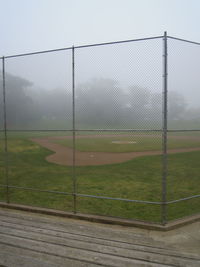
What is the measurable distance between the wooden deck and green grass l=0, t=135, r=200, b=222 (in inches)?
52.4

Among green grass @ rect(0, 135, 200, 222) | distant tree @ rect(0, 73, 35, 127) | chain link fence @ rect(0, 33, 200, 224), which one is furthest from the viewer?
green grass @ rect(0, 135, 200, 222)

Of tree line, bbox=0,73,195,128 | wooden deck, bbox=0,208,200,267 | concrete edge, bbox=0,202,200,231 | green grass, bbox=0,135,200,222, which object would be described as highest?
tree line, bbox=0,73,195,128

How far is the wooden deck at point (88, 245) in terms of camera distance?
3.26 m

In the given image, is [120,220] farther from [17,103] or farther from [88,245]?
[17,103]

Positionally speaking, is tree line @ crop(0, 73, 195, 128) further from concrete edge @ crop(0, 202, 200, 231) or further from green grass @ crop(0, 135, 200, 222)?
concrete edge @ crop(0, 202, 200, 231)

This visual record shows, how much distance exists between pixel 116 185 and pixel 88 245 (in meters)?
5.75

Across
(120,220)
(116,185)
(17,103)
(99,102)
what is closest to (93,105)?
(99,102)

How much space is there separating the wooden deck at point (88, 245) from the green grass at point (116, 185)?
1.33 m

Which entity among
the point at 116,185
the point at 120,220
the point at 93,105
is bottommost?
the point at 116,185

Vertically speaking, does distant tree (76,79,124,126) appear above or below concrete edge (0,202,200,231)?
above

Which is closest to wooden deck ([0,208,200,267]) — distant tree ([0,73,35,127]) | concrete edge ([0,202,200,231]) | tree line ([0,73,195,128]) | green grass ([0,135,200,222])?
concrete edge ([0,202,200,231])

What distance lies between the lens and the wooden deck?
3.26 metres

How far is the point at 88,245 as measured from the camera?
364 cm

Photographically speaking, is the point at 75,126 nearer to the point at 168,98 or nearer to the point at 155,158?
the point at 168,98
